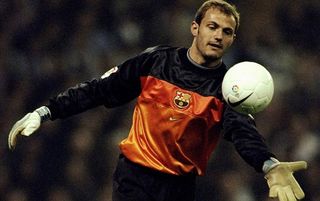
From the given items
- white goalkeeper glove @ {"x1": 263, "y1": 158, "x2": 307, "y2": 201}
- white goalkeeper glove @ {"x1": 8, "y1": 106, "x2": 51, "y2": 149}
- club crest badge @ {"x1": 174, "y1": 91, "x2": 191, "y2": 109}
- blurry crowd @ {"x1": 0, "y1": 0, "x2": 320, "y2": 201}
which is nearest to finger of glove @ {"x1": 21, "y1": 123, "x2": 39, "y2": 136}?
white goalkeeper glove @ {"x1": 8, "y1": 106, "x2": 51, "y2": 149}

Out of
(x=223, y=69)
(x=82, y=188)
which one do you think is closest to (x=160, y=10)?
(x=82, y=188)

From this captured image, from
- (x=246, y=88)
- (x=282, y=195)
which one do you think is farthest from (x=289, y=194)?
(x=246, y=88)

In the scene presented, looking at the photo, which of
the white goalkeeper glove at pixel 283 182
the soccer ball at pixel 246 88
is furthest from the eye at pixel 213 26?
the white goalkeeper glove at pixel 283 182

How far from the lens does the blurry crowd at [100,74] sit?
476 centimetres

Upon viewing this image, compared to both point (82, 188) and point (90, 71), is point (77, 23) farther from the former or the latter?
point (82, 188)

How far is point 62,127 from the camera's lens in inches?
191

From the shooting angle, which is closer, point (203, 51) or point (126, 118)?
point (203, 51)

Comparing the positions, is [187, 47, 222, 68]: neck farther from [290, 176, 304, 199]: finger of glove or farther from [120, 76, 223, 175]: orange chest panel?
[290, 176, 304, 199]: finger of glove

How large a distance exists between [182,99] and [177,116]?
76 millimetres

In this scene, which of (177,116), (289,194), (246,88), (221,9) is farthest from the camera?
(221,9)

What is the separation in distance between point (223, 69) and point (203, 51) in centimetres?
13

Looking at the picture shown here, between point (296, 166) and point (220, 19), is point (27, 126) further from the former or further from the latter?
point (296, 166)

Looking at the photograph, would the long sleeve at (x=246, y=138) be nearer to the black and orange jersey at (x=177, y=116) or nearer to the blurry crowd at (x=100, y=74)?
the black and orange jersey at (x=177, y=116)

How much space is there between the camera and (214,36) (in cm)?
305
